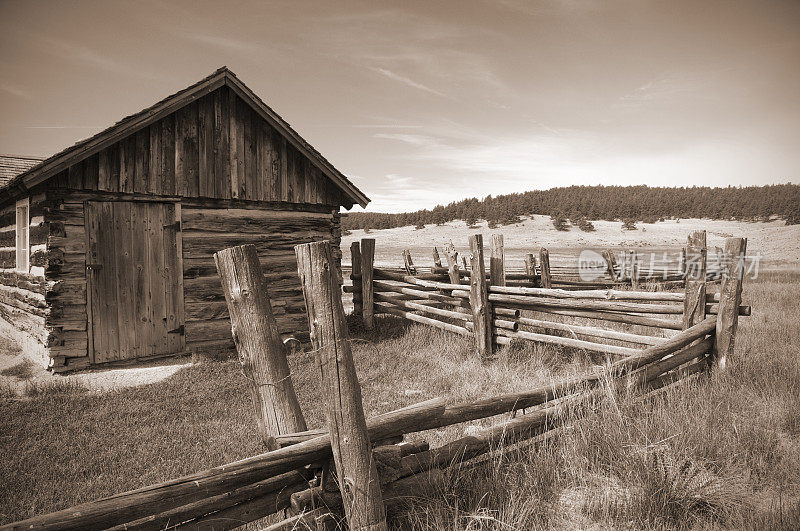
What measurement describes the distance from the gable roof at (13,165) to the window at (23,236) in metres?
2.16

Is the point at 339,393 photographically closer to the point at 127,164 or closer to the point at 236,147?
the point at 127,164

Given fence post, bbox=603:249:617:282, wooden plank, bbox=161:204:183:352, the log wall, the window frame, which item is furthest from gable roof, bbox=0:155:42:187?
fence post, bbox=603:249:617:282

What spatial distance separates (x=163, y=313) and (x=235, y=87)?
4425 millimetres

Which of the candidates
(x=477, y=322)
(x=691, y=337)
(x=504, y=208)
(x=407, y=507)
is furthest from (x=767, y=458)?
(x=504, y=208)

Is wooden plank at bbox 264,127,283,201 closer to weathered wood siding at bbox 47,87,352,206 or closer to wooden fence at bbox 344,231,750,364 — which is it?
weathered wood siding at bbox 47,87,352,206

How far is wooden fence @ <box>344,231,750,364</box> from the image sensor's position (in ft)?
17.9

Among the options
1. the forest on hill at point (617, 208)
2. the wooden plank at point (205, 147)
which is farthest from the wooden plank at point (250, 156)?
the forest on hill at point (617, 208)

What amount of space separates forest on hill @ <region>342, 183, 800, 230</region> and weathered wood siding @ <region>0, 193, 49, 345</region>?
153ft

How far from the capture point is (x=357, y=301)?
10.2m

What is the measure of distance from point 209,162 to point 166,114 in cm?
106

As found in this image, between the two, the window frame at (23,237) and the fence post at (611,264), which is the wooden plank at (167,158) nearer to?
the window frame at (23,237)

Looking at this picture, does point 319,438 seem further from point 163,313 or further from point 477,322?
point 163,313

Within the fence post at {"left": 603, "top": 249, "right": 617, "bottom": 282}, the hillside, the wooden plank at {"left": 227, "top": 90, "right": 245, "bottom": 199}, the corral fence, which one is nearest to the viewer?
the corral fence

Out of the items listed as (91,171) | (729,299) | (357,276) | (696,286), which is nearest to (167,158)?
(91,171)
